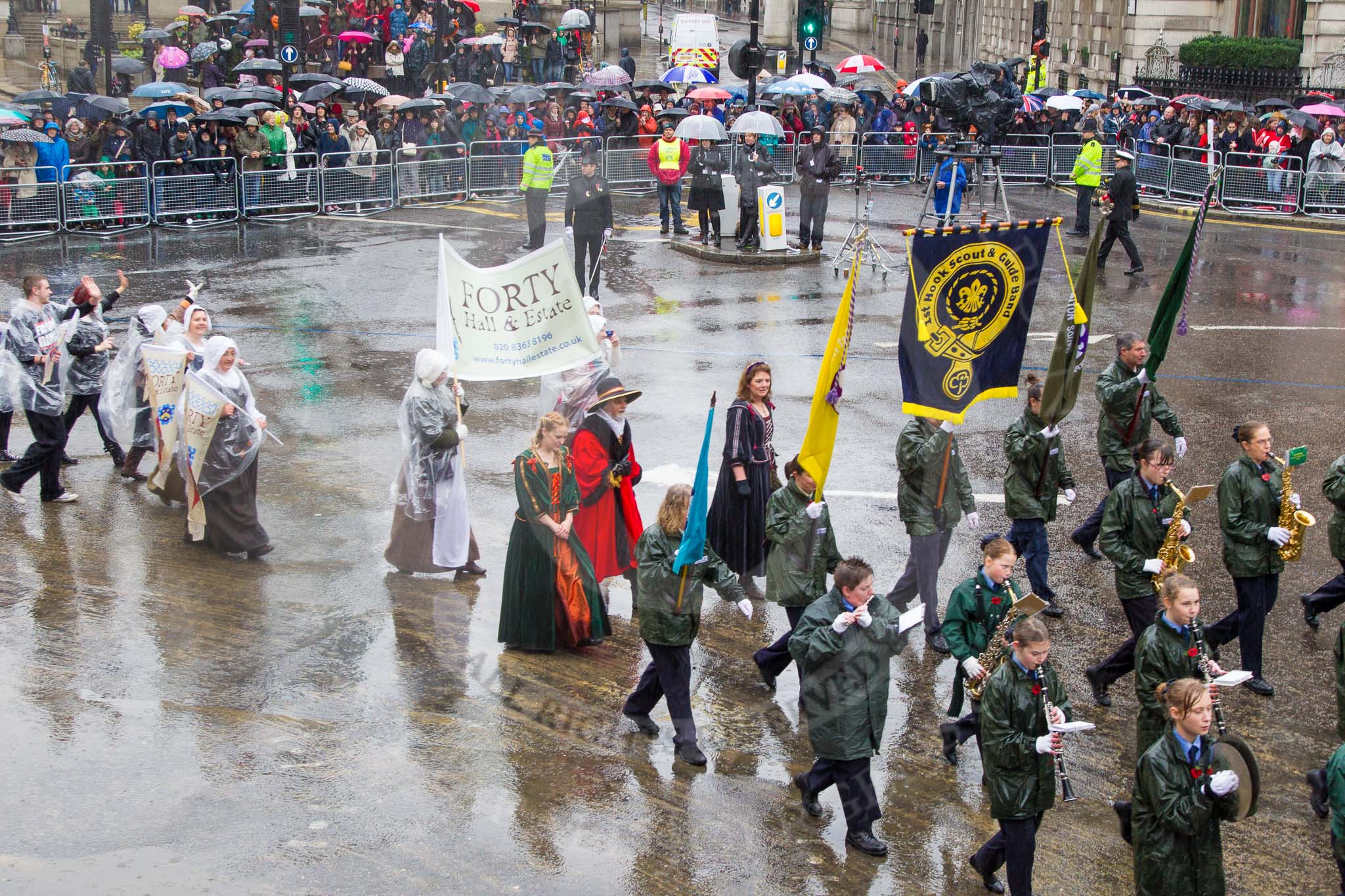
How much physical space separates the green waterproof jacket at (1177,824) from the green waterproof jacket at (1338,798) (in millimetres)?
500

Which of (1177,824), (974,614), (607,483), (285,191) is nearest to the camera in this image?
(1177,824)

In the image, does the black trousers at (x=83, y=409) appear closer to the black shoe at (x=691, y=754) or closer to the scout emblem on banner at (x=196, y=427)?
the scout emblem on banner at (x=196, y=427)

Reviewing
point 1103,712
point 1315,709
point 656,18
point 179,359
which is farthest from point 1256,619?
point 656,18

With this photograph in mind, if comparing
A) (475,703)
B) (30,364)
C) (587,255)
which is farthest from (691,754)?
(587,255)

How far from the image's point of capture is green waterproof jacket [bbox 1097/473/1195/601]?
28.9 feet

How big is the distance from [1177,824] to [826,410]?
317 cm

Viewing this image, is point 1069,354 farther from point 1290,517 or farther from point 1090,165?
point 1090,165

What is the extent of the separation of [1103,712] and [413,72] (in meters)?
31.4

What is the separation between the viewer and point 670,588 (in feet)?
26.0

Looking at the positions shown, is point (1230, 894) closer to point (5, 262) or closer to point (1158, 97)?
point (5, 262)

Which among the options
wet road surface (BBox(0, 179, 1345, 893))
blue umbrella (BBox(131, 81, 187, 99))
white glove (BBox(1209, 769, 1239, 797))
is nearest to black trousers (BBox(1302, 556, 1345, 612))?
wet road surface (BBox(0, 179, 1345, 893))

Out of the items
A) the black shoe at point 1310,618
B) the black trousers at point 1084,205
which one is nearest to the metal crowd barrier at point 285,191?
the black trousers at point 1084,205

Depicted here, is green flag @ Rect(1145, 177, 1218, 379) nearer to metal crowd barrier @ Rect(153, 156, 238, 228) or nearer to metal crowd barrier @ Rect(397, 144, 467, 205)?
metal crowd barrier @ Rect(153, 156, 238, 228)

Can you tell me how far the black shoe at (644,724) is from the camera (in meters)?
8.34
